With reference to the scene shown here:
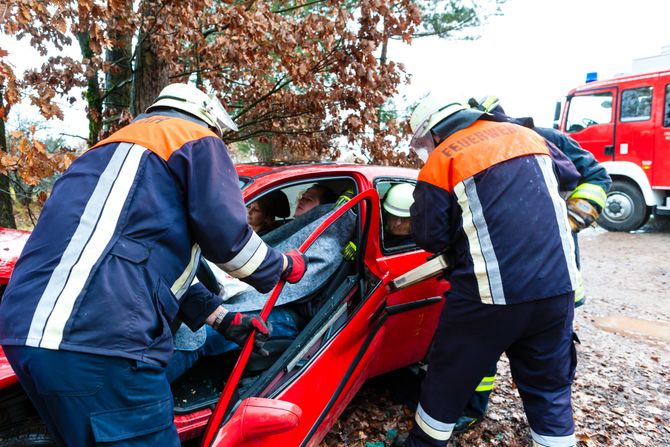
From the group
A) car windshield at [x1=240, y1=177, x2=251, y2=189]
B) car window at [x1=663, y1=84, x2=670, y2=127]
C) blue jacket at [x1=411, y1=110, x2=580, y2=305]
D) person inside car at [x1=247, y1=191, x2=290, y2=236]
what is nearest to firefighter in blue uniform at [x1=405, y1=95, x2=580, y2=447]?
blue jacket at [x1=411, y1=110, x2=580, y2=305]

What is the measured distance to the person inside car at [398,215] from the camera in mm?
2779

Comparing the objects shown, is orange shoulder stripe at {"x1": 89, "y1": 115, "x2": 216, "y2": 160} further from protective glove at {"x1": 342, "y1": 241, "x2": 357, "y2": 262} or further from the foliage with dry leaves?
the foliage with dry leaves

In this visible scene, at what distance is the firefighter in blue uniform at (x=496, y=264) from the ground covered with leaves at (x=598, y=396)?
634 millimetres

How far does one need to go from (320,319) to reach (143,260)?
1037 mm

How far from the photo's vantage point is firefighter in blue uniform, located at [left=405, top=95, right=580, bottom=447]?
199 centimetres

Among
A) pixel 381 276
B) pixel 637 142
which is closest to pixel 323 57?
pixel 381 276

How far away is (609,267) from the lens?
7.12m

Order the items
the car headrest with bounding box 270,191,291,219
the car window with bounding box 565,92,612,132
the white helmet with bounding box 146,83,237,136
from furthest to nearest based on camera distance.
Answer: the car window with bounding box 565,92,612,132, the car headrest with bounding box 270,191,291,219, the white helmet with bounding box 146,83,237,136

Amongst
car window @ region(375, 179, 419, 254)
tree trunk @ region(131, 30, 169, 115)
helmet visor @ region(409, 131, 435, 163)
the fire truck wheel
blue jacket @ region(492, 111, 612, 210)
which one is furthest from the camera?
the fire truck wheel

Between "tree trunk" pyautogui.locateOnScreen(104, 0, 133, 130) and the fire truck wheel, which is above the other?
"tree trunk" pyautogui.locateOnScreen(104, 0, 133, 130)

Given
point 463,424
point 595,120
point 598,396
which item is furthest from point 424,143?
point 595,120

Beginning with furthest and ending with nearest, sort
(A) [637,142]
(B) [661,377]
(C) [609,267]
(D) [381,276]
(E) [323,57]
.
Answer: (A) [637,142], (C) [609,267], (E) [323,57], (B) [661,377], (D) [381,276]

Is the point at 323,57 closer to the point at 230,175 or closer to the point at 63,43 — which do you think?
the point at 63,43

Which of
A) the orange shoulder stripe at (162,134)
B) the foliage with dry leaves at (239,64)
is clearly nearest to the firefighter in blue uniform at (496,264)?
the orange shoulder stripe at (162,134)
